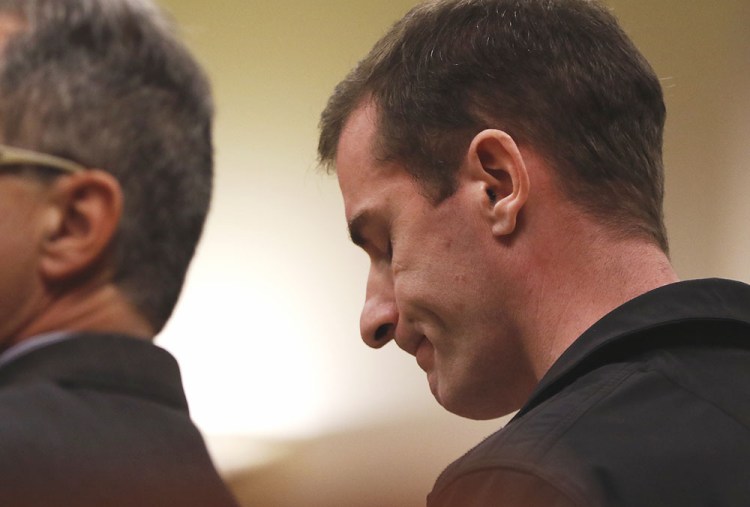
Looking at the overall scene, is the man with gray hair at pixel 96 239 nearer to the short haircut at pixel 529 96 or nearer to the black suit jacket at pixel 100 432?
the black suit jacket at pixel 100 432

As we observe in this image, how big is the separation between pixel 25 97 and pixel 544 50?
716 mm

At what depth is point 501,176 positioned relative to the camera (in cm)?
101

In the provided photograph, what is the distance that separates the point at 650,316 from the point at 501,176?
0.66ft

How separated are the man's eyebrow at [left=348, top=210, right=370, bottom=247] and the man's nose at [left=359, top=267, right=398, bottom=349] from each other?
4cm

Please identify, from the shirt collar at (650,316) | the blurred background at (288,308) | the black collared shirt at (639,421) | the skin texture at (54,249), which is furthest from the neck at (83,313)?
the shirt collar at (650,316)

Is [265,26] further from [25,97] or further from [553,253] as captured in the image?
[25,97]

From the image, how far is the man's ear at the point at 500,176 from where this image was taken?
100 cm

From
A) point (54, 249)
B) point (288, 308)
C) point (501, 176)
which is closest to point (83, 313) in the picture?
point (54, 249)

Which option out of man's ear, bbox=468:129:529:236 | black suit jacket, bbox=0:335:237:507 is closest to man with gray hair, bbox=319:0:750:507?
man's ear, bbox=468:129:529:236

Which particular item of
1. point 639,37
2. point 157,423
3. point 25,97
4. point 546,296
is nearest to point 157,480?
point 157,423

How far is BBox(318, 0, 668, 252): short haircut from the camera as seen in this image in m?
1.04

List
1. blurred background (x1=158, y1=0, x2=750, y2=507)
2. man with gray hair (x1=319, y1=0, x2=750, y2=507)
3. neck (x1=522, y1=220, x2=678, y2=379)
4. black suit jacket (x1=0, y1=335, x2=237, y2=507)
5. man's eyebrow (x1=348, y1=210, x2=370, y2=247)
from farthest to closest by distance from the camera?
man's eyebrow (x1=348, y1=210, x2=370, y2=247) < neck (x1=522, y1=220, x2=678, y2=379) < man with gray hair (x1=319, y1=0, x2=750, y2=507) < blurred background (x1=158, y1=0, x2=750, y2=507) < black suit jacket (x1=0, y1=335, x2=237, y2=507)

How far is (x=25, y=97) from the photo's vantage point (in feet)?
1.51

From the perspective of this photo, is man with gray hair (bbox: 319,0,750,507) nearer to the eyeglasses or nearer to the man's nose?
the man's nose
